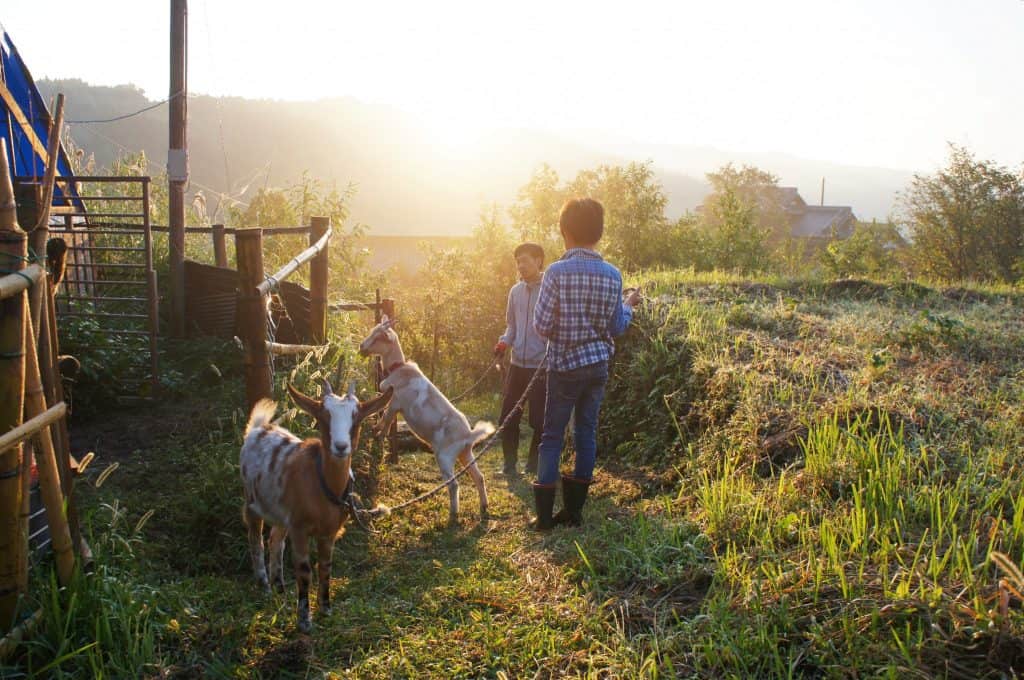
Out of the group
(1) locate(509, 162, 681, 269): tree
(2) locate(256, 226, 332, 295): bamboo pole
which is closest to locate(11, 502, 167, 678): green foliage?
(2) locate(256, 226, 332, 295): bamboo pole

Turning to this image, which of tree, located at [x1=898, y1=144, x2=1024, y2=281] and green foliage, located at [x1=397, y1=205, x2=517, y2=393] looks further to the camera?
tree, located at [x1=898, y1=144, x2=1024, y2=281]

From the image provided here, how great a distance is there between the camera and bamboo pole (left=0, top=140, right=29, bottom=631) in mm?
3143

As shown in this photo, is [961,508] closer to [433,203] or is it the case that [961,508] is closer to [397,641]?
[397,641]

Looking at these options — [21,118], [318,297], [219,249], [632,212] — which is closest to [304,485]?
[318,297]

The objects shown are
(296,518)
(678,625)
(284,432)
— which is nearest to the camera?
(678,625)

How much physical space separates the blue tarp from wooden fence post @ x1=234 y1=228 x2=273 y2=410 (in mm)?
7576

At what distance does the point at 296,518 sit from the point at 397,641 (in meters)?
0.88

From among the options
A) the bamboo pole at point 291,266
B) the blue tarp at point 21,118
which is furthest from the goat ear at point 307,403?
the blue tarp at point 21,118

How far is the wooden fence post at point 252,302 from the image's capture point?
4.97 meters

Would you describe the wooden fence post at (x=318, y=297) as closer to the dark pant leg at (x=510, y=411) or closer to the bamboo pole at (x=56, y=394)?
the dark pant leg at (x=510, y=411)

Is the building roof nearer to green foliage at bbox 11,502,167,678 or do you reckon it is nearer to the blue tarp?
the blue tarp

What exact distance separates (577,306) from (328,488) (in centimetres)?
221

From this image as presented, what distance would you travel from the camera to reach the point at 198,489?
5324mm

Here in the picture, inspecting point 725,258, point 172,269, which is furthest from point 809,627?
point 725,258
